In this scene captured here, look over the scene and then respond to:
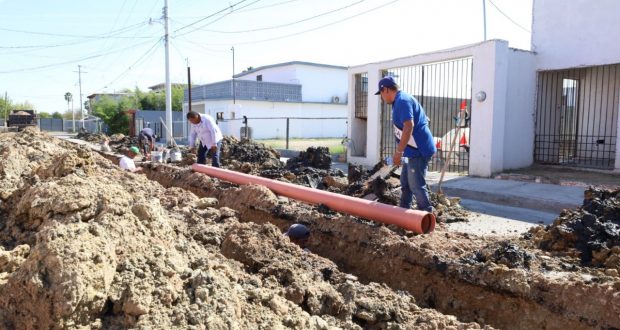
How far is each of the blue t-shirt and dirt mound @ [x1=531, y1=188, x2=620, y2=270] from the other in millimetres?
1527

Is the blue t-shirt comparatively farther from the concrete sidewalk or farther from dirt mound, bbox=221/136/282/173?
dirt mound, bbox=221/136/282/173

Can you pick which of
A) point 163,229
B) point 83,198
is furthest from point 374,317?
point 83,198

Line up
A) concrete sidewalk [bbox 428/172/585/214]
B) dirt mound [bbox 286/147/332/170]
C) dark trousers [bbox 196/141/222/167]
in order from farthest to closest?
1. dirt mound [bbox 286/147/332/170]
2. dark trousers [bbox 196/141/222/167]
3. concrete sidewalk [bbox 428/172/585/214]

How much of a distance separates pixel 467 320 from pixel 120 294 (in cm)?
266

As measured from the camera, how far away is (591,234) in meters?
4.60

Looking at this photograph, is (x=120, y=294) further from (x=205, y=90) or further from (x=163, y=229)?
(x=205, y=90)

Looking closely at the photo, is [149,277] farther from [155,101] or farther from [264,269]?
[155,101]

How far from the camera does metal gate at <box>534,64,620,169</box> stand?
12359 mm

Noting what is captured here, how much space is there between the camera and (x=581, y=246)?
4.55 metres

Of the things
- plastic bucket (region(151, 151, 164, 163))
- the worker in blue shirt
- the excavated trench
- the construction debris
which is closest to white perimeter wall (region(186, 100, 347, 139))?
plastic bucket (region(151, 151, 164, 163))

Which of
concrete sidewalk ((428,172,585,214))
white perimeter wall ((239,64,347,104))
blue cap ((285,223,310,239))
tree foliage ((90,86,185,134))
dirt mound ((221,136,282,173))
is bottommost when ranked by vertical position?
concrete sidewalk ((428,172,585,214))

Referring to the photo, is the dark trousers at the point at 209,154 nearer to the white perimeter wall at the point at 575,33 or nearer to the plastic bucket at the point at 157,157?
the plastic bucket at the point at 157,157

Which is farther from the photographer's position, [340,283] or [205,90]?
[205,90]

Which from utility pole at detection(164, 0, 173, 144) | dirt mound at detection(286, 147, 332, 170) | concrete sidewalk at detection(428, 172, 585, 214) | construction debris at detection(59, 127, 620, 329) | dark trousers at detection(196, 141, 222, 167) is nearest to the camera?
construction debris at detection(59, 127, 620, 329)
